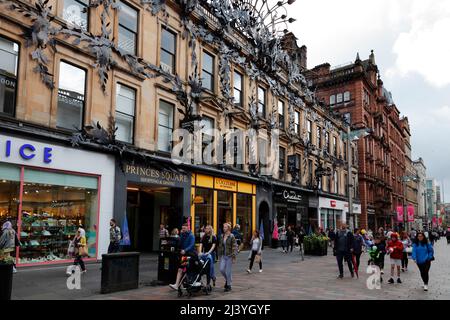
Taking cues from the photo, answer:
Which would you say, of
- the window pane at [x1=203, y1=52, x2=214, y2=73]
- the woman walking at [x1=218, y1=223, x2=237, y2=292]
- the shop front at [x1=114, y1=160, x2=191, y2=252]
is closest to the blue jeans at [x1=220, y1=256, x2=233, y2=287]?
the woman walking at [x1=218, y1=223, x2=237, y2=292]

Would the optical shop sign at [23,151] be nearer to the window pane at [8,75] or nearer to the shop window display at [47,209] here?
the shop window display at [47,209]

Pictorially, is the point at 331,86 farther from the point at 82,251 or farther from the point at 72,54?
the point at 82,251

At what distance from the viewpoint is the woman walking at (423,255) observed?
11297 mm

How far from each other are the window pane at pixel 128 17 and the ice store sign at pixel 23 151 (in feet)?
23.1

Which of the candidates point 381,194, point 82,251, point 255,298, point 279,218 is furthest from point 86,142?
point 381,194

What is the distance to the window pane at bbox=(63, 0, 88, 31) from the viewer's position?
1512cm

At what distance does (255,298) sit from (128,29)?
13.3m

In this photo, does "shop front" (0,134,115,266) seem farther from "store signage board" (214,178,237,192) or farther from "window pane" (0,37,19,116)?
"store signage board" (214,178,237,192)

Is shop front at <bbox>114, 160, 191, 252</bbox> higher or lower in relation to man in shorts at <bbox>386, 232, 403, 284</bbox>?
higher

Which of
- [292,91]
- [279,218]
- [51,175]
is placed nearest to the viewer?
[51,175]

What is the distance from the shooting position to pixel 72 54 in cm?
1506

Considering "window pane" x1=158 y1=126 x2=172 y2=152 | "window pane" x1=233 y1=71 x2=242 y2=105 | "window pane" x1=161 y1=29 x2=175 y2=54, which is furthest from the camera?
"window pane" x1=233 y1=71 x2=242 y2=105

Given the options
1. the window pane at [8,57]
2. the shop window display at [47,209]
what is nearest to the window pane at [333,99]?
the shop window display at [47,209]

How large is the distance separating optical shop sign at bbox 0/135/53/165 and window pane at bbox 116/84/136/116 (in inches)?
162
